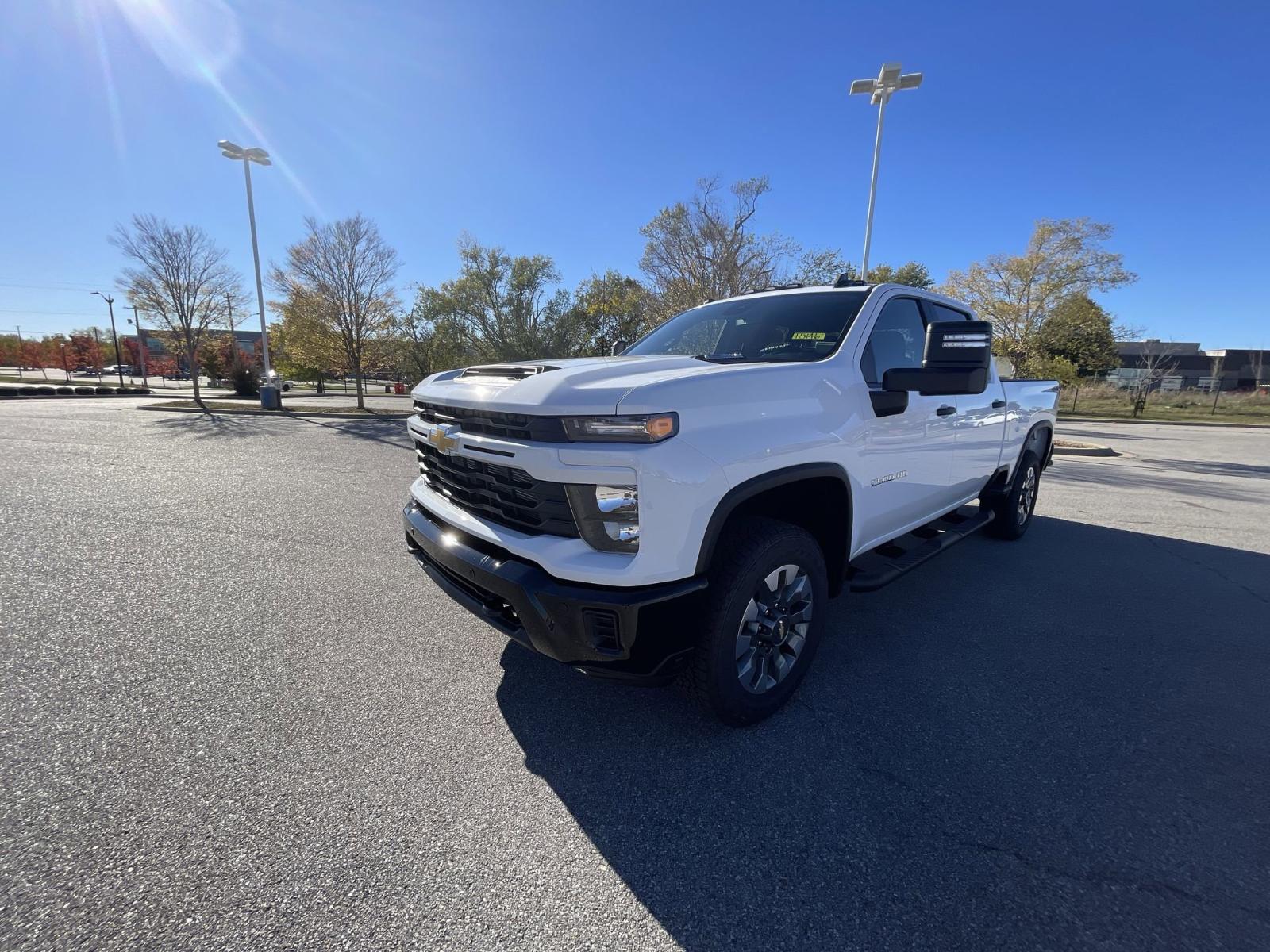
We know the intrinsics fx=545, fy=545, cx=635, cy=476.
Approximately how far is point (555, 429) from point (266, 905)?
1696mm

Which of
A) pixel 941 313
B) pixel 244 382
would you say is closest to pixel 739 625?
pixel 941 313

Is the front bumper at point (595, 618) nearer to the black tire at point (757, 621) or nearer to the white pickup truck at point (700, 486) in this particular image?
the white pickup truck at point (700, 486)

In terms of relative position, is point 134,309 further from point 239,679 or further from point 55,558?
point 239,679

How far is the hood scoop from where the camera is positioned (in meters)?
2.47

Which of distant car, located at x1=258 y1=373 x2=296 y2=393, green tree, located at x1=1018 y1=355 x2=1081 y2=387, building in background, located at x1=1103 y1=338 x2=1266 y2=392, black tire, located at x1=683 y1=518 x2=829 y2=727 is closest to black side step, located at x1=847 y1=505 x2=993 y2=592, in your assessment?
black tire, located at x1=683 y1=518 x2=829 y2=727

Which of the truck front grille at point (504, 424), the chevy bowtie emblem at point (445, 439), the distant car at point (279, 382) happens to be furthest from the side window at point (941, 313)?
the distant car at point (279, 382)

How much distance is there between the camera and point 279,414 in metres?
20.3

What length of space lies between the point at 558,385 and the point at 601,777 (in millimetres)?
1549

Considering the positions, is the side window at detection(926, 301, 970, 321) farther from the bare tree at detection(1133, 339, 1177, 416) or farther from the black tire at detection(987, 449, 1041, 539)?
the bare tree at detection(1133, 339, 1177, 416)

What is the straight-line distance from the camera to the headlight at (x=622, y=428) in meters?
1.93

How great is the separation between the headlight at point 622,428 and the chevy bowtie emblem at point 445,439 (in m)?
0.70

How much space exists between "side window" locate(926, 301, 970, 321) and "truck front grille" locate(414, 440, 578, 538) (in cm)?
310

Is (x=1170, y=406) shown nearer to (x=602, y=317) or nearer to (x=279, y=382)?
(x=602, y=317)

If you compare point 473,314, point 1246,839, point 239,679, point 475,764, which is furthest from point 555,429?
point 473,314
